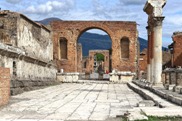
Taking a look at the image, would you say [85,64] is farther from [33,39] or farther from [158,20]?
[158,20]

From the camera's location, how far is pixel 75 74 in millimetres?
36531

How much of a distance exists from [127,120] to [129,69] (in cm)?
2884

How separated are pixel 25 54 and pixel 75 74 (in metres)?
15.2

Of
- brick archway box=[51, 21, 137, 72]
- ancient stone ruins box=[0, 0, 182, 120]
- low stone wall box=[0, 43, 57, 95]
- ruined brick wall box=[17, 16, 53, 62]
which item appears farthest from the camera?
brick archway box=[51, 21, 137, 72]

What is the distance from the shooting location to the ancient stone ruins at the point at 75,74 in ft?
35.7

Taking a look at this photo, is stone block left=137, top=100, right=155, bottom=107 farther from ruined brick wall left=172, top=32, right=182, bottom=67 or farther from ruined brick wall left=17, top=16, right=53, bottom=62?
ruined brick wall left=172, top=32, right=182, bottom=67

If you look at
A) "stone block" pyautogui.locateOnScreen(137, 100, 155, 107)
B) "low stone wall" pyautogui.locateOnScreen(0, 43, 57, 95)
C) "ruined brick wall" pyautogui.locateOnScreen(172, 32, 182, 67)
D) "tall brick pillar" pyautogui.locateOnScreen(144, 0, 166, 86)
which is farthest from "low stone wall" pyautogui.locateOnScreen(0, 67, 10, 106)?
"ruined brick wall" pyautogui.locateOnScreen(172, 32, 182, 67)

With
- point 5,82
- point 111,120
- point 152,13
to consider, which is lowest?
point 111,120

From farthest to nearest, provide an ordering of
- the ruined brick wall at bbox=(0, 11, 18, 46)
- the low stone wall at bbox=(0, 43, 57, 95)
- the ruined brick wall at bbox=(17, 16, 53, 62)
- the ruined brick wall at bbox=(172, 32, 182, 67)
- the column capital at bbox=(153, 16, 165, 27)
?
the ruined brick wall at bbox=(172, 32, 182, 67) < the ruined brick wall at bbox=(17, 16, 53, 62) < the ruined brick wall at bbox=(0, 11, 18, 46) < the column capital at bbox=(153, 16, 165, 27) < the low stone wall at bbox=(0, 43, 57, 95)

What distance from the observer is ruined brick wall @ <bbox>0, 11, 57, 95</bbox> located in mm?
18141

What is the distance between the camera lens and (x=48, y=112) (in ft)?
33.7

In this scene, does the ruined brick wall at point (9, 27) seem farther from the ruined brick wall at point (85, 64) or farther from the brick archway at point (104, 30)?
the ruined brick wall at point (85, 64)

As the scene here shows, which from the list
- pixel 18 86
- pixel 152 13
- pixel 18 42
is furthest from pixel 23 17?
pixel 152 13

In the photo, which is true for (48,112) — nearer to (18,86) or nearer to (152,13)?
(18,86)
